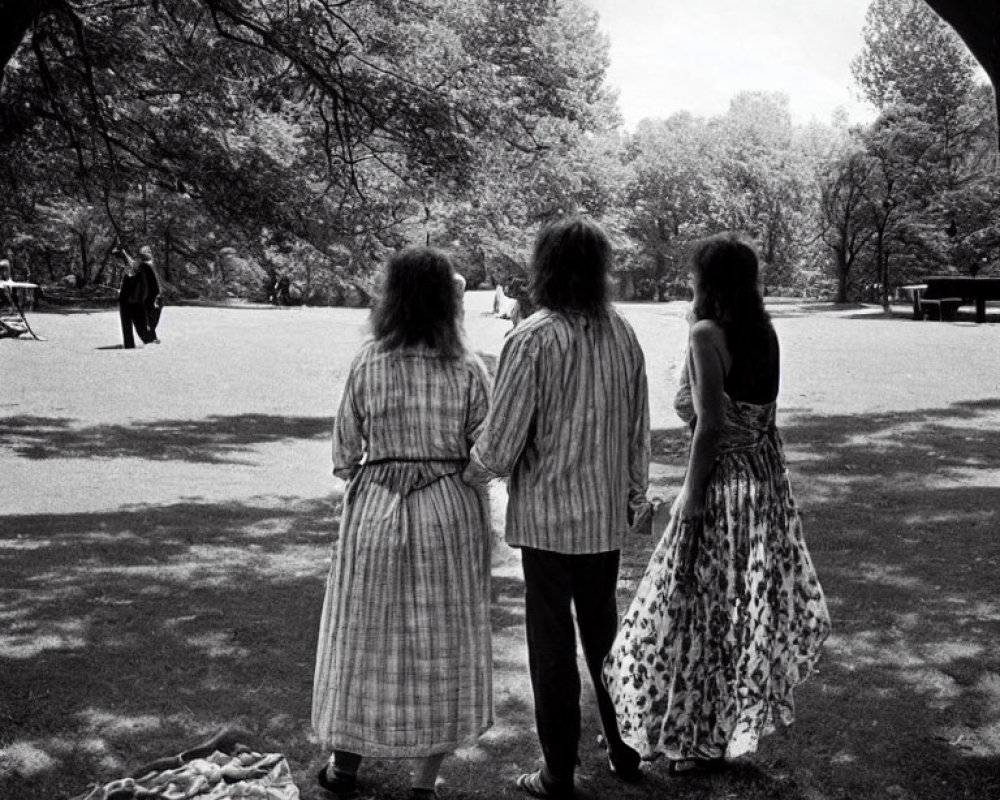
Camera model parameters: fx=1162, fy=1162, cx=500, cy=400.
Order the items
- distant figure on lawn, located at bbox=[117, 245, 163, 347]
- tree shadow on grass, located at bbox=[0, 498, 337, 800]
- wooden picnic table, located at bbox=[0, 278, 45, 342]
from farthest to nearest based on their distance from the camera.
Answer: wooden picnic table, located at bbox=[0, 278, 45, 342] → distant figure on lawn, located at bbox=[117, 245, 163, 347] → tree shadow on grass, located at bbox=[0, 498, 337, 800]

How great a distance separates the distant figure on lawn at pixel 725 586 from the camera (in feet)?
14.7

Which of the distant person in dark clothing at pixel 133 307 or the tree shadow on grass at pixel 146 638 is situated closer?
the tree shadow on grass at pixel 146 638

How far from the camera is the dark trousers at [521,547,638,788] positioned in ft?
14.1

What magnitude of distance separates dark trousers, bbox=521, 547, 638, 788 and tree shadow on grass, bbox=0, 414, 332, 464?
10.2 m

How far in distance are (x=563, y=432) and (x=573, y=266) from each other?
2.03ft

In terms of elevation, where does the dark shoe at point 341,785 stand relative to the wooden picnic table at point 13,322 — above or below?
below

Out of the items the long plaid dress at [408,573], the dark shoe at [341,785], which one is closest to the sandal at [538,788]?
the long plaid dress at [408,573]

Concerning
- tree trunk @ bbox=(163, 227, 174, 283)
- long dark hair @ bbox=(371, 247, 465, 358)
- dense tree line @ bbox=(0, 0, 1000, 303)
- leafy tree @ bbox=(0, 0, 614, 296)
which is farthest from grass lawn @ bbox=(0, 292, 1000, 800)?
tree trunk @ bbox=(163, 227, 174, 283)

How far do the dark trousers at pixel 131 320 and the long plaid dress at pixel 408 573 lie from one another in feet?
71.7

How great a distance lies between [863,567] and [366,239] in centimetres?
863

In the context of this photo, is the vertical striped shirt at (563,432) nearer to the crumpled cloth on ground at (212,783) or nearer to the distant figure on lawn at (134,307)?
the crumpled cloth on ground at (212,783)

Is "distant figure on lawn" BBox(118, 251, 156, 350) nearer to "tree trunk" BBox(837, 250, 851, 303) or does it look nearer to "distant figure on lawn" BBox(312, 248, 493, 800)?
"distant figure on lawn" BBox(312, 248, 493, 800)

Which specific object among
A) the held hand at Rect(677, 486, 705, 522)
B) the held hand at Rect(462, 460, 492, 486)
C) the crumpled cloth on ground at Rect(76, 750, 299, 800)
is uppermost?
the held hand at Rect(462, 460, 492, 486)

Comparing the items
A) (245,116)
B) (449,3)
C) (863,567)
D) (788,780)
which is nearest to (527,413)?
(788,780)
